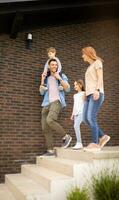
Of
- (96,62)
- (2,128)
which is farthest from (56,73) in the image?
(2,128)

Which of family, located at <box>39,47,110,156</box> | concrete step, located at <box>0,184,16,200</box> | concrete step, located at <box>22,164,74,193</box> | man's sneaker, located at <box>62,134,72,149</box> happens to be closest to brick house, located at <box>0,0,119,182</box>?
concrete step, located at <box>0,184,16,200</box>

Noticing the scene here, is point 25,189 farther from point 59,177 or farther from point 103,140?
point 103,140

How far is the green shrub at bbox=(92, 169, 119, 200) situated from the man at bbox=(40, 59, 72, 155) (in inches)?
63.9

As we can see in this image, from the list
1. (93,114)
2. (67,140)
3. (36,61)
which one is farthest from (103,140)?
(36,61)

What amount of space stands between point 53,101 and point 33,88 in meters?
1.02

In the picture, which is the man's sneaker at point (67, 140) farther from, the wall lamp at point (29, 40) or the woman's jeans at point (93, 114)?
the wall lamp at point (29, 40)

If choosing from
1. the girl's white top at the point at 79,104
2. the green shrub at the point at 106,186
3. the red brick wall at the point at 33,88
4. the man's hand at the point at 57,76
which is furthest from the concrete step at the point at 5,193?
the man's hand at the point at 57,76

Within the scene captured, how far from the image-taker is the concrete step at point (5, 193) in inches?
190

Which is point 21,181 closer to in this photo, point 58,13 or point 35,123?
point 35,123

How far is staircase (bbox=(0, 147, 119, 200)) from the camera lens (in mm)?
4293

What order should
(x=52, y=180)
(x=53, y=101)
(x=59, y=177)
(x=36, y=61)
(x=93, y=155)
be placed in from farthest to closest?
1. (x=36, y=61)
2. (x=53, y=101)
3. (x=93, y=155)
4. (x=59, y=177)
5. (x=52, y=180)

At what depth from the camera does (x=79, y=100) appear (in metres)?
5.74

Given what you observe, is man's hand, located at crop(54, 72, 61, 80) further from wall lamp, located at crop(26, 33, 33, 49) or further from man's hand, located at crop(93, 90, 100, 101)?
wall lamp, located at crop(26, 33, 33, 49)

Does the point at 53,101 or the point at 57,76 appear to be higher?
the point at 57,76
